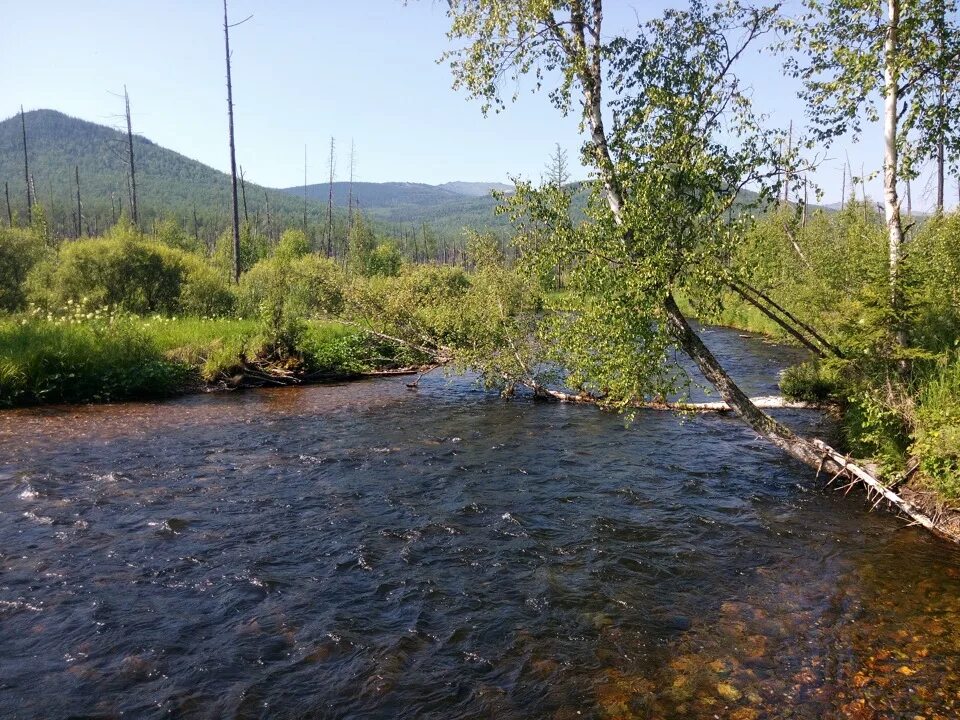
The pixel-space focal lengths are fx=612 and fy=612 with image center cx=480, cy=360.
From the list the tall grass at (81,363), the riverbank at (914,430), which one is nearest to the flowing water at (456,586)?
the riverbank at (914,430)

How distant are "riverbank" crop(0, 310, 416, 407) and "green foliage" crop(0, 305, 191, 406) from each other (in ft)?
0.08

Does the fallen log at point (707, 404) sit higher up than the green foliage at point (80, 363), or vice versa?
the green foliage at point (80, 363)

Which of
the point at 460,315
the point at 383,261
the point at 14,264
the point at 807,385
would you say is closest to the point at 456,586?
the point at 807,385

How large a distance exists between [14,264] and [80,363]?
12.7 m

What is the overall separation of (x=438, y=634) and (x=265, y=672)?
5.82 feet

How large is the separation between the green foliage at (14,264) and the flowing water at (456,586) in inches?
621

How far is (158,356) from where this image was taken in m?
19.5

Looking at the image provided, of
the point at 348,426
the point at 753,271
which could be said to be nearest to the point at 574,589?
the point at 753,271

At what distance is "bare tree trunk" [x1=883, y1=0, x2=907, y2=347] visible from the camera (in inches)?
421

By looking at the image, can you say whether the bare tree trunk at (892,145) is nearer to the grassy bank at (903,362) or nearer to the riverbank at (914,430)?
the grassy bank at (903,362)

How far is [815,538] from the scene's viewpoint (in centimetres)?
907

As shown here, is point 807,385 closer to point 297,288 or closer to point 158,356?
point 158,356

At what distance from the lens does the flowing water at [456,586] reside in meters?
5.67

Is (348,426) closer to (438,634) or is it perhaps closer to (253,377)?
(253,377)
